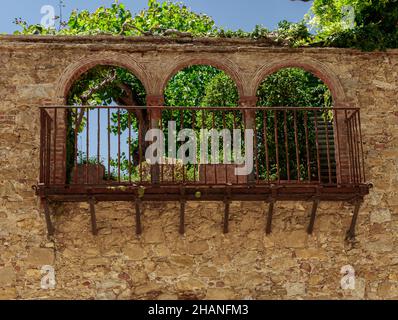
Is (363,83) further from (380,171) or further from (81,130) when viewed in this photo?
(81,130)

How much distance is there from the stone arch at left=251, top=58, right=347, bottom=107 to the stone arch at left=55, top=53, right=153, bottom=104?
155 cm

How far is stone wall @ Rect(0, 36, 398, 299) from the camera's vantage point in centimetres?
786

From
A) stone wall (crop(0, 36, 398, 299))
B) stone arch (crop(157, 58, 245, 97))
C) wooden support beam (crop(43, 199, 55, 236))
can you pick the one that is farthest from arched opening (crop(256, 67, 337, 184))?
wooden support beam (crop(43, 199, 55, 236))

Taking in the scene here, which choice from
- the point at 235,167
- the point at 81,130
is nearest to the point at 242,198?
the point at 235,167

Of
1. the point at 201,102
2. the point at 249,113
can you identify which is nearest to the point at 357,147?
the point at 249,113

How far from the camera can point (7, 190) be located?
808cm

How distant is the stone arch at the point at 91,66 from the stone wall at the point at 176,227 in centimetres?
1

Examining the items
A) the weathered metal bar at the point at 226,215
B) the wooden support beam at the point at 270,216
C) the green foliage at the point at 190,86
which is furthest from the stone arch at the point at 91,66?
the green foliage at the point at 190,86

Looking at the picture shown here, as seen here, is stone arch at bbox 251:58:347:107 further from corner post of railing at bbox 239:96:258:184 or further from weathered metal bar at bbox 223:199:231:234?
weathered metal bar at bbox 223:199:231:234

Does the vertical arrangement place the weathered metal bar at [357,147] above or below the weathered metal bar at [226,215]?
above

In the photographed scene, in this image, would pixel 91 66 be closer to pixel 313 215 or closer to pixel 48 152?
pixel 48 152

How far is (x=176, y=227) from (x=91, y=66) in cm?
257

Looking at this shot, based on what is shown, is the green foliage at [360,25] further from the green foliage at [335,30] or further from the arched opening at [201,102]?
the arched opening at [201,102]

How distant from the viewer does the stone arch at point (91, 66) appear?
8.38m
